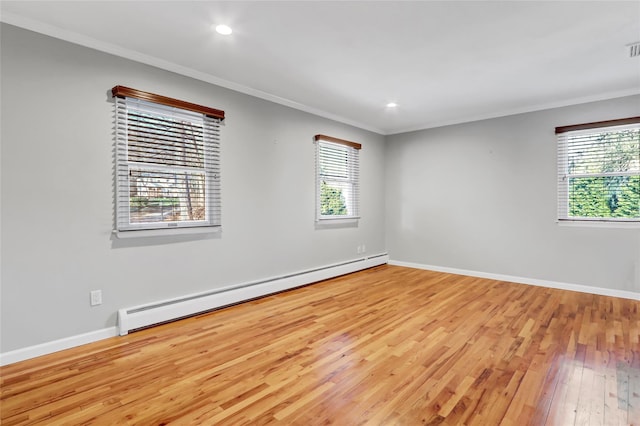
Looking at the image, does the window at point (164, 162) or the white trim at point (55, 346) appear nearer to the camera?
the white trim at point (55, 346)

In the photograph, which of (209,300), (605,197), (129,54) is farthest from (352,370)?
(605,197)

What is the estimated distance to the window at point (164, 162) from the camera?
296cm

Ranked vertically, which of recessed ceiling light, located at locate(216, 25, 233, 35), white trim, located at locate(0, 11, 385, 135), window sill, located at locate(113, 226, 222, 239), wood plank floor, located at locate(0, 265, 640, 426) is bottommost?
wood plank floor, located at locate(0, 265, 640, 426)

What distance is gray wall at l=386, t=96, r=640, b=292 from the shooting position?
13.8 ft

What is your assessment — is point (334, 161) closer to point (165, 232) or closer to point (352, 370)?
point (165, 232)

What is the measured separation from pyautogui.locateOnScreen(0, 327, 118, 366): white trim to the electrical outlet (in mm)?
241

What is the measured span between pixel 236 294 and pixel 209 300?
0.34 meters

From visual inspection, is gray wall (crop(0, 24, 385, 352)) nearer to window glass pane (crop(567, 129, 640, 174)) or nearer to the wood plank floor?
the wood plank floor

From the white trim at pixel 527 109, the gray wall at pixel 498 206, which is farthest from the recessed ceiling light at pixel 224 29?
the gray wall at pixel 498 206

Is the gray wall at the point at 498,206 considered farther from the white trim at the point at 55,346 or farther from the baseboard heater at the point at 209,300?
the white trim at the point at 55,346

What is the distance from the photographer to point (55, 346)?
101 inches

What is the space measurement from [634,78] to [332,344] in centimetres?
450

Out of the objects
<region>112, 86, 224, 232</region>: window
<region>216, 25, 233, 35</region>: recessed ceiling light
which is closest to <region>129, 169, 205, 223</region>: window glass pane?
<region>112, 86, 224, 232</region>: window

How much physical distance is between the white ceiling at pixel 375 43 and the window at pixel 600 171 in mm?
443
